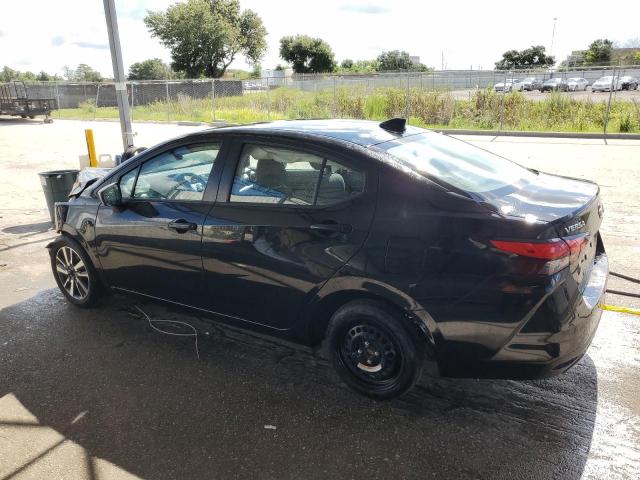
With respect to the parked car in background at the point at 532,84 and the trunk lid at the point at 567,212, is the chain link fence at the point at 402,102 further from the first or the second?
the trunk lid at the point at 567,212

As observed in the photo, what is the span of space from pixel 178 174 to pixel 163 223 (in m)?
0.40

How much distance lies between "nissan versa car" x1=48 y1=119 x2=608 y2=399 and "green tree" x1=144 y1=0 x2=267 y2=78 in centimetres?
5269

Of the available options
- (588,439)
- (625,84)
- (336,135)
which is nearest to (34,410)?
(336,135)

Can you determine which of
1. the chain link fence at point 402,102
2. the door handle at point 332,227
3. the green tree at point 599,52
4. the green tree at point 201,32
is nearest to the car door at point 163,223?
the door handle at point 332,227

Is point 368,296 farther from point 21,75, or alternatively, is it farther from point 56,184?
point 21,75

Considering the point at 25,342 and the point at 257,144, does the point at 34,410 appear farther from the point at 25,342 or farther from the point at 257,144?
the point at 257,144

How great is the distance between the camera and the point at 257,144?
3.40 metres

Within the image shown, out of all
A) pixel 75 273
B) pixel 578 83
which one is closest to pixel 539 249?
pixel 75 273

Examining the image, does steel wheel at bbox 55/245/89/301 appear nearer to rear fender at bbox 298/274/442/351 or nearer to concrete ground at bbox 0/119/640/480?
concrete ground at bbox 0/119/640/480

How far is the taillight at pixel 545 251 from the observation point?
8.13ft

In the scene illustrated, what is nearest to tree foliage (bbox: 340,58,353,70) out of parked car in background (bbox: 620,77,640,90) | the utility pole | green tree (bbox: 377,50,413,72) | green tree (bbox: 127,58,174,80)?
green tree (bbox: 377,50,413,72)

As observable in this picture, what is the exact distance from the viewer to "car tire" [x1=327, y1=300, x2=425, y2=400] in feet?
9.48

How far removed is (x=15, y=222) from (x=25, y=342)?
454cm

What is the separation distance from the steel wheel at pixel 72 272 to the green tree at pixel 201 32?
5190cm
